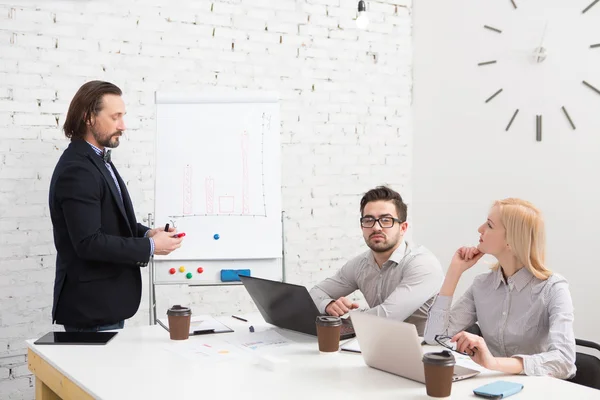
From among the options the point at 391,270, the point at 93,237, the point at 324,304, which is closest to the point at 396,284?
the point at 391,270

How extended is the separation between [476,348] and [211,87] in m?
2.81

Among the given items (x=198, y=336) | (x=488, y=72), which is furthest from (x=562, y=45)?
(x=198, y=336)

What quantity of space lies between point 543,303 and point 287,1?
2.89 m

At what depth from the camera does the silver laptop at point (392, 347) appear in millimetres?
1791

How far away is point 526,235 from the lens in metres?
2.29

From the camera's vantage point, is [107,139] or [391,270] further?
[107,139]

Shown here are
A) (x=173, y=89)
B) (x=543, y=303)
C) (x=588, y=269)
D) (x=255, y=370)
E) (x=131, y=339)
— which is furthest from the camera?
(x=173, y=89)

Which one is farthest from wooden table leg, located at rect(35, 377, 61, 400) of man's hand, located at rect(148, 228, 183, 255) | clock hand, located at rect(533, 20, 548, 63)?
clock hand, located at rect(533, 20, 548, 63)

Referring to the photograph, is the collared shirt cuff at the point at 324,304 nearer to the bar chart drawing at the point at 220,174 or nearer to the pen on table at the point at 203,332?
the pen on table at the point at 203,332

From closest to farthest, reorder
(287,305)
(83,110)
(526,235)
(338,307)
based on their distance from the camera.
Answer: (526,235) → (287,305) → (338,307) → (83,110)

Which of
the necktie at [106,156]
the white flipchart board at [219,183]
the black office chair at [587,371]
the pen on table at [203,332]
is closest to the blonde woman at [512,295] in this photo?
the black office chair at [587,371]

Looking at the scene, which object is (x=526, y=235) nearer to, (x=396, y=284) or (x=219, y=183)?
(x=396, y=284)

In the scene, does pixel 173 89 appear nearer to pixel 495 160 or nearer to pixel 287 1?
pixel 287 1

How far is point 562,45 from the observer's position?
3920 millimetres
